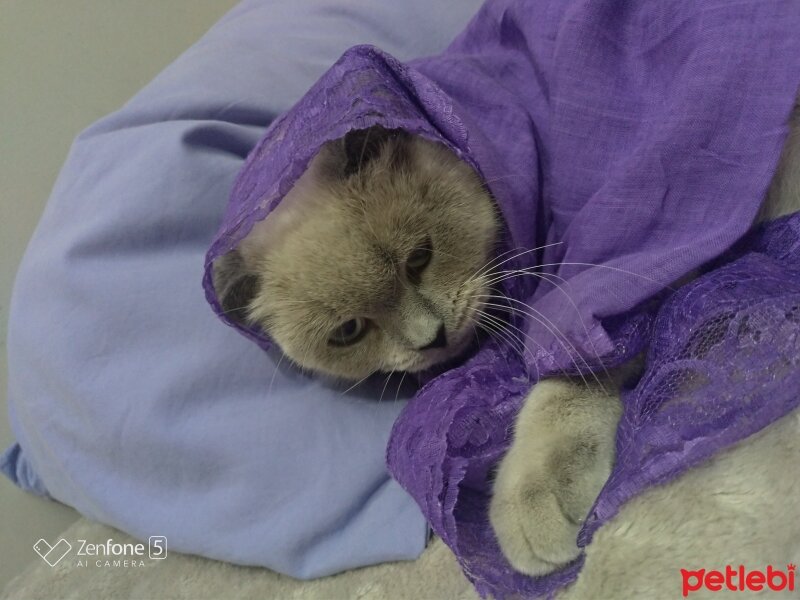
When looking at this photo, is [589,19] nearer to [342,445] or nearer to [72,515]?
[342,445]

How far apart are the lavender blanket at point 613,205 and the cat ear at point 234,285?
10cm

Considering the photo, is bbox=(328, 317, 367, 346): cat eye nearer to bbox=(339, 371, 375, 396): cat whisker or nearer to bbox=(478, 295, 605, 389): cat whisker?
bbox=(339, 371, 375, 396): cat whisker

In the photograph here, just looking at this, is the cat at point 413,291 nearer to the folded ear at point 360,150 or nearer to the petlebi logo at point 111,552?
the folded ear at point 360,150

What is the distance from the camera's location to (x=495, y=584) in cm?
69

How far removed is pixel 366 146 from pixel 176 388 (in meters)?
0.47

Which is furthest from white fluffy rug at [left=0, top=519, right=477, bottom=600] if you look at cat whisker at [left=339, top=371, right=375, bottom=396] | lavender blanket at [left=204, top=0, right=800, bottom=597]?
cat whisker at [left=339, top=371, right=375, bottom=396]

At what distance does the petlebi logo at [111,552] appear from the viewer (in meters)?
0.98

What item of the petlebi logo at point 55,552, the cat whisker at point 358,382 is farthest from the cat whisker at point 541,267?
the petlebi logo at point 55,552

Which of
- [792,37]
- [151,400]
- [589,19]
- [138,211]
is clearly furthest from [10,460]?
[792,37]

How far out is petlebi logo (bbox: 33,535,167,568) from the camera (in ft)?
3.23

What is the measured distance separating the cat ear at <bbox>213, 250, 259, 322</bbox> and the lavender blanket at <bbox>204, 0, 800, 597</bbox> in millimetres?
96

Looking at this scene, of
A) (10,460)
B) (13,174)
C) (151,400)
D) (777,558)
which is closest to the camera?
(777,558)

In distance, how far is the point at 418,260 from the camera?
865 millimetres

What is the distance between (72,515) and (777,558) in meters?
1.21
